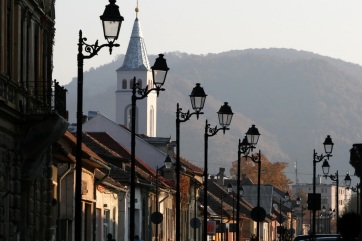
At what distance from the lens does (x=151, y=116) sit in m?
186

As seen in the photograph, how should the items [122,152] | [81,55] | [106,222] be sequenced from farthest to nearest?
[122,152] → [106,222] → [81,55]

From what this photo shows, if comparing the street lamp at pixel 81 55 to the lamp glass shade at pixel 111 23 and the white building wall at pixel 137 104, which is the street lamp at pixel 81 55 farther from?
the white building wall at pixel 137 104

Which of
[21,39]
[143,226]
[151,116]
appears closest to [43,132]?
[21,39]

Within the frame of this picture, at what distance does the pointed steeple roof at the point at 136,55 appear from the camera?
18050cm

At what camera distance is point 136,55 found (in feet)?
607

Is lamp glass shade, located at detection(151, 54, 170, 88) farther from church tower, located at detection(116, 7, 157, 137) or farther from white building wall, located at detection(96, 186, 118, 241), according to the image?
church tower, located at detection(116, 7, 157, 137)

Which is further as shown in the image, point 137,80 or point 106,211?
point 137,80

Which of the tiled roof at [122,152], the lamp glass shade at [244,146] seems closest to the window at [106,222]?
the tiled roof at [122,152]

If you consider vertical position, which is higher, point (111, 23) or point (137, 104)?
point (137, 104)

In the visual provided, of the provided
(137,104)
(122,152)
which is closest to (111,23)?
(122,152)

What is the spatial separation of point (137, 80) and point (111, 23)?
154644mm

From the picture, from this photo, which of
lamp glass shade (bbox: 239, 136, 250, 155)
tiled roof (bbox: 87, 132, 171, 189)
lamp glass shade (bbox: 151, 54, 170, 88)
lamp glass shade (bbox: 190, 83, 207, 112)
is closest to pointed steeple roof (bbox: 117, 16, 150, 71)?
tiled roof (bbox: 87, 132, 171, 189)

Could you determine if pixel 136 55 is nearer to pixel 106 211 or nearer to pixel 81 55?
pixel 106 211

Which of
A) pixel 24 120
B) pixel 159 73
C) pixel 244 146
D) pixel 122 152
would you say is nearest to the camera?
pixel 24 120
